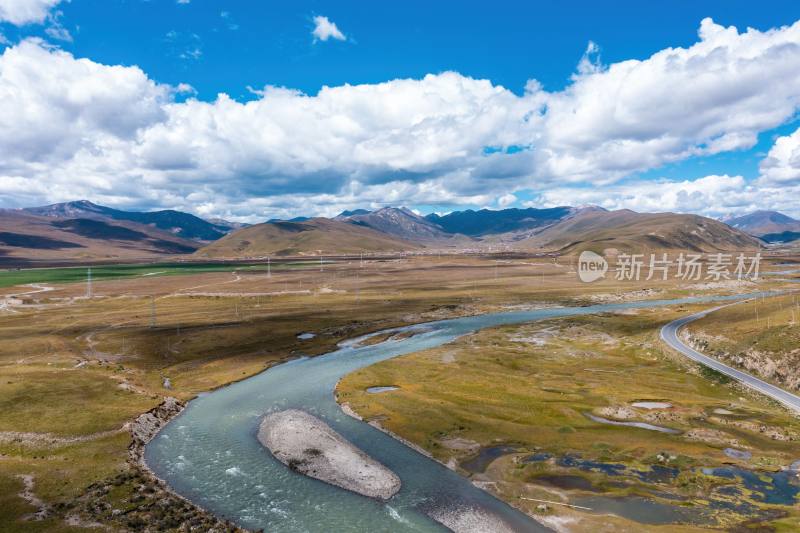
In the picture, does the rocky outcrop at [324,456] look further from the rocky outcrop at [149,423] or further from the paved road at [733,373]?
the paved road at [733,373]

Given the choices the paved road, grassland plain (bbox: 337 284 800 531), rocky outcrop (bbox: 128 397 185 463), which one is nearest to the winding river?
rocky outcrop (bbox: 128 397 185 463)

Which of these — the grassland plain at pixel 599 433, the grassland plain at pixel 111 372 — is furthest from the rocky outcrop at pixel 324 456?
the grassland plain at pixel 111 372

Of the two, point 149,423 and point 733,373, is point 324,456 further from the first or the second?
point 733,373

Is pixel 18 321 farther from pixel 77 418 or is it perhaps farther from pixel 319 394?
pixel 319 394

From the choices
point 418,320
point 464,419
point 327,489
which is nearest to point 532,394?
point 464,419

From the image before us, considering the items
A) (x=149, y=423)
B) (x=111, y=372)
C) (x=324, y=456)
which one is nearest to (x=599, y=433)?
(x=324, y=456)
